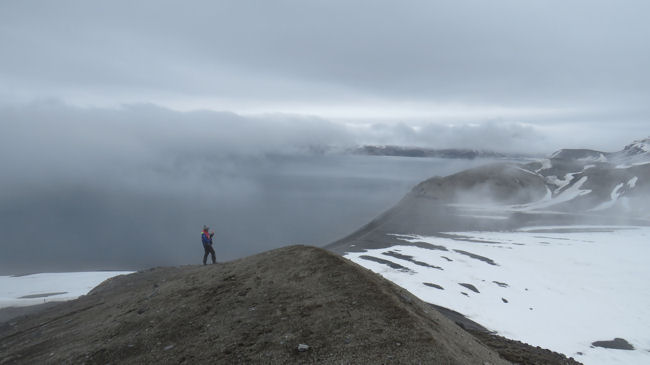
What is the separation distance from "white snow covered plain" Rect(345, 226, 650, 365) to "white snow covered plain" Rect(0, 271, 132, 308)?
29891 millimetres

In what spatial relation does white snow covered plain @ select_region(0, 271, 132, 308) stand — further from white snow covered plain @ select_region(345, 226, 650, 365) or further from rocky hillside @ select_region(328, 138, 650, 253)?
rocky hillside @ select_region(328, 138, 650, 253)

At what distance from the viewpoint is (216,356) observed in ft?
31.9

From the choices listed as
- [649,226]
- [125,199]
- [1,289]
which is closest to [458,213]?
[649,226]

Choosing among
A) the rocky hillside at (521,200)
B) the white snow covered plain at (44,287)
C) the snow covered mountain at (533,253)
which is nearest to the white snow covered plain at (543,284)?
the snow covered mountain at (533,253)

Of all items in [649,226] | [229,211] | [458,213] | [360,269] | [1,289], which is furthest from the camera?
[229,211]

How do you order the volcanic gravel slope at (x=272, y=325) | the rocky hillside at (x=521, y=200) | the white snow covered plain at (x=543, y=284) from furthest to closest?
the rocky hillside at (x=521, y=200), the white snow covered plain at (x=543, y=284), the volcanic gravel slope at (x=272, y=325)

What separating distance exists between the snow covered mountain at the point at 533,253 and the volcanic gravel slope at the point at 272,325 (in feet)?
57.0

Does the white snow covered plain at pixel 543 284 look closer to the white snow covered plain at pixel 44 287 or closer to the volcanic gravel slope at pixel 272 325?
the volcanic gravel slope at pixel 272 325

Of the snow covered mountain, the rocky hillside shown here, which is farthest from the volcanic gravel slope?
the rocky hillside

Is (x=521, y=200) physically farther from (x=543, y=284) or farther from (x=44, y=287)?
(x=44, y=287)

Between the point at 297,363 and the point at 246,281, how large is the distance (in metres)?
6.07

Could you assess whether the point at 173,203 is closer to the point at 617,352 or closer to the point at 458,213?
the point at 458,213

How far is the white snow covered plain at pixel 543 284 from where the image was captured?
2673 cm

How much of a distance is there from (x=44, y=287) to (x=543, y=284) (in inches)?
2089
